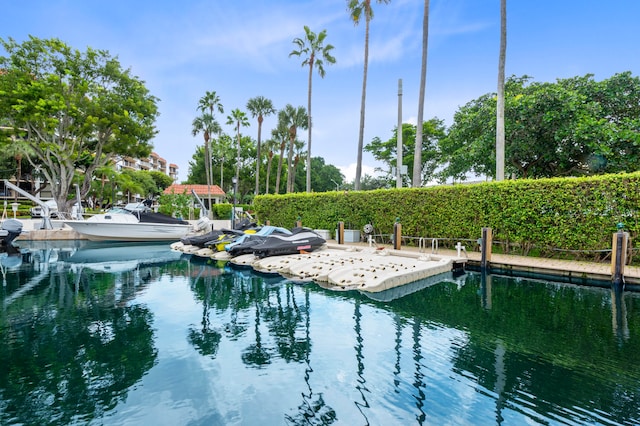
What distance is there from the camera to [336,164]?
206 ft

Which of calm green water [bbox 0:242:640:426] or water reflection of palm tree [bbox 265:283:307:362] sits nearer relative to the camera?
calm green water [bbox 0:242:640:426]

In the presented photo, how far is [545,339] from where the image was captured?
5.30 metres

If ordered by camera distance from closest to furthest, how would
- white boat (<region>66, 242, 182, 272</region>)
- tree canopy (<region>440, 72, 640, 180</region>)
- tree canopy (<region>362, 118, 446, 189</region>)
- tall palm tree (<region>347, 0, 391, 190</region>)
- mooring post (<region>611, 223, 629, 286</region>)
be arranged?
mooring post (<region>611, 223, 629, 286</region>) → white boat (<region>66, 242, 182, 272</region>) → tree canopy (<region>440, 72, 640, 180</region>) → tall palm tree (<region>347, 0, 391, 190</region>) → tree canopy (<region>362, 118, 446, 189</region>)

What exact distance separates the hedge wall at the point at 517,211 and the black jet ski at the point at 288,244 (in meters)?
3.95

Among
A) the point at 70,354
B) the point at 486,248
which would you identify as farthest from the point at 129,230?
the point at 486,248

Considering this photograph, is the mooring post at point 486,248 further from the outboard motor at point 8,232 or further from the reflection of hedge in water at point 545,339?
the outboard motor at point 8,232

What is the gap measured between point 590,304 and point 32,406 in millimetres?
9642

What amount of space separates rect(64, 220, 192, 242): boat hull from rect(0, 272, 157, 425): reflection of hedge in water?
11235 millimetres

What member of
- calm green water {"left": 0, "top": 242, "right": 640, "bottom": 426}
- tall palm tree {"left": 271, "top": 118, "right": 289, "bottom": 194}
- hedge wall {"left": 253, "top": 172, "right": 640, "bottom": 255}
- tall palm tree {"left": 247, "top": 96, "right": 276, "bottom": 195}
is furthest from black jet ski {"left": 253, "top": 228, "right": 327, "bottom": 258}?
tall palm tree {"left": 247, "top": 96, "right": 276, "bottom": 195}

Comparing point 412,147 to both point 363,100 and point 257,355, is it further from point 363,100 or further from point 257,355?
point 257,355

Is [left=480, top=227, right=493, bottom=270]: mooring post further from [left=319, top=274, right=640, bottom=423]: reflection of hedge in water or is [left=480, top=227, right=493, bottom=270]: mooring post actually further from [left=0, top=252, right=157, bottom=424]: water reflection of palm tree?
[left=0, top=252, right=157, bottom=424]: water reflection of palm tree

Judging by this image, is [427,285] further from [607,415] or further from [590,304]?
[607,415]

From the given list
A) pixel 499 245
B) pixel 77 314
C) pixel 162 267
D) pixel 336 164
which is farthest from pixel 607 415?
pixel 336 164

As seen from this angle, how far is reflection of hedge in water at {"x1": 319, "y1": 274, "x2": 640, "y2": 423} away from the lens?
12.3ft
